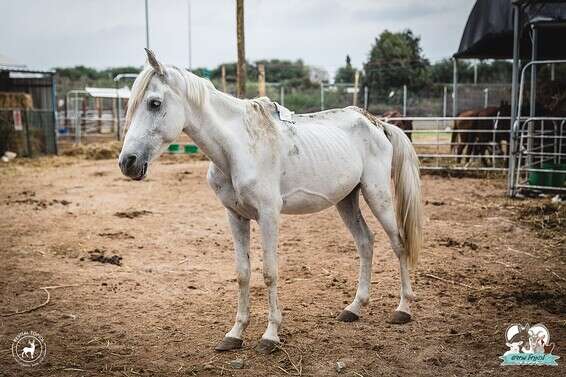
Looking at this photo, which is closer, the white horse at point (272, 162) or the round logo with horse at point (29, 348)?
the white horse at point (272, 162)

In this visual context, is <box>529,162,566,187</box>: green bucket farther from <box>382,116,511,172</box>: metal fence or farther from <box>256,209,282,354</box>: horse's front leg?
<box>256,209,282,354</box>: horse's front leg

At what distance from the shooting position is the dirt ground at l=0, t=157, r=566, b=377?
310 centimetres

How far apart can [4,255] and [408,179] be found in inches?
164

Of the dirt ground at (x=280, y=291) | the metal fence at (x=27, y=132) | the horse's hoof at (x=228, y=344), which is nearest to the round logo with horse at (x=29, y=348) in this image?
the dirt ground at (x=280, y=291)

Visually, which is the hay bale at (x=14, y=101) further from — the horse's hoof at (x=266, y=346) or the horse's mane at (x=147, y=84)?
the horse's hoof at (x=266, y=346)

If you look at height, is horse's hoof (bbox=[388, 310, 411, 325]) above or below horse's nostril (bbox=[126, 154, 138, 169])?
below

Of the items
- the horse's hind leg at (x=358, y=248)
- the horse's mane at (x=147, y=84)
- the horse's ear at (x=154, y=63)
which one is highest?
the horse's ear at (x=154, y=63)

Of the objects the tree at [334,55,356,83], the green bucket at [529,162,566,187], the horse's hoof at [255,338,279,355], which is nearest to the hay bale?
the green bucket at [529,162,566,187]

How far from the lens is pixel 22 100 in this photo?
16.3 metres

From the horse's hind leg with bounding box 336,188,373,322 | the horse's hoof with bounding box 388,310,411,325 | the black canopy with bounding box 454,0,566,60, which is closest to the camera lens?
the horse's hoof with bounding box 388,310,411,325

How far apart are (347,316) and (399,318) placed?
37 cm

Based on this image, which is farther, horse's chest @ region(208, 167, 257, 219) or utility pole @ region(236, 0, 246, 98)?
utility pole @ region(236, 0, 246, 98)

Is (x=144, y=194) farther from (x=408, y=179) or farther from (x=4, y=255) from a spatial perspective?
(x=408, y=179)

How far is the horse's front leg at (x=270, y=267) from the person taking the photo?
313cm
